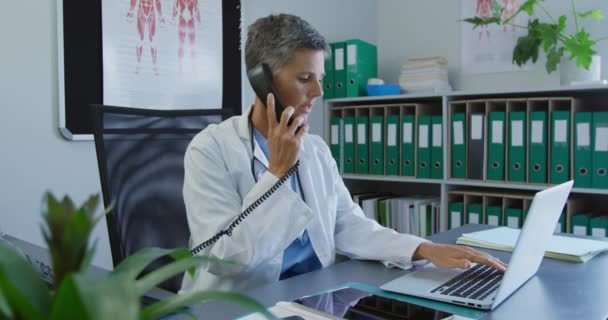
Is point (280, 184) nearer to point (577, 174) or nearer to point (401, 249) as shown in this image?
point (401, 249)

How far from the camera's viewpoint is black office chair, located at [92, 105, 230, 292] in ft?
4.17

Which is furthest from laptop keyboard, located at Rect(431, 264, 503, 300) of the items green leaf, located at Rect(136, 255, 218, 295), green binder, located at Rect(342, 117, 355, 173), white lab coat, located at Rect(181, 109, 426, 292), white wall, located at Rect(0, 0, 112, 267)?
green binder, located at Rect(342, 117, 355, 173)

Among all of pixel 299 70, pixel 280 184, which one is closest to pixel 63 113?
pixel 299 70

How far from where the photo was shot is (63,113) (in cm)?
196

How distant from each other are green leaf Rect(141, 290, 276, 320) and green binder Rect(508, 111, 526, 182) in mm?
2384

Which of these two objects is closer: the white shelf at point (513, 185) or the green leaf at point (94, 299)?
the green leaf at point (94, 299)

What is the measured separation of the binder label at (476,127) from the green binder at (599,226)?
2.02 feet

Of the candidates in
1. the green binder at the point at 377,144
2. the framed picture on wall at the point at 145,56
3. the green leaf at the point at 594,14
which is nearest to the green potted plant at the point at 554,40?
the green leaf at the point at 594,14

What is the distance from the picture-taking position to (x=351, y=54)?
3.01m

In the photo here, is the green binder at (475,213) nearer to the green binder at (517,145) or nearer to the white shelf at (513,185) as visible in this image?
the white shelf at (513,185)

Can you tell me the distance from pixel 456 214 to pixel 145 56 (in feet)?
5.49

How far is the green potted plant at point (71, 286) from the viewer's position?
0.91ft

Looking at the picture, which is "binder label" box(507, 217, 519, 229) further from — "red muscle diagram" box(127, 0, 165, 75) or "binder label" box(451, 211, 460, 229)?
"red muscle diagram" box(127, 0, 165, 75)

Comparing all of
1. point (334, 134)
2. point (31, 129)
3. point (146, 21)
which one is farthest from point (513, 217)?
point (31, 129)
